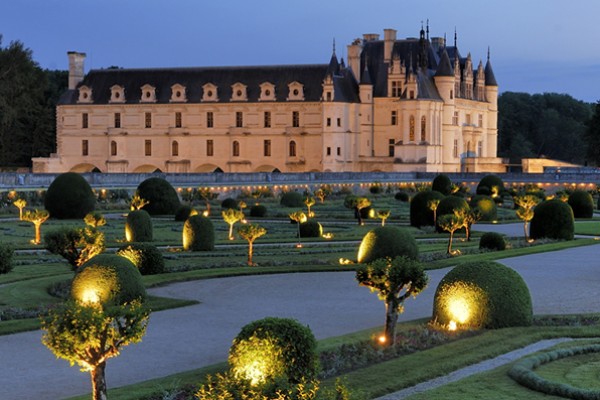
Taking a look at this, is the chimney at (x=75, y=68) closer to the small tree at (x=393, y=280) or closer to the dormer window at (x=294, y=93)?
the dormer window at (x=294, y=93)

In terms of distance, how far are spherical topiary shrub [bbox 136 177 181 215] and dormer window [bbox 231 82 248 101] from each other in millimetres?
35723

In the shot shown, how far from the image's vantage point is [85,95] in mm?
78875

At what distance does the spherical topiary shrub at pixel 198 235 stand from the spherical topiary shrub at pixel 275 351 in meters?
15.8

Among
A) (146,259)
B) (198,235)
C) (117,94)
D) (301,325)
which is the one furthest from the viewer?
(117,94)

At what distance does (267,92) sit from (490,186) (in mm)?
24043

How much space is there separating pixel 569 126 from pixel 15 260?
266 feet

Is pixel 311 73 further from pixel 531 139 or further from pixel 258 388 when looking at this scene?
pixel 258 388

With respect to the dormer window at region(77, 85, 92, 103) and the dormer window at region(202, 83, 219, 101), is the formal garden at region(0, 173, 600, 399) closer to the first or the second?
the dormer window at region(202, 83, 219, 101)

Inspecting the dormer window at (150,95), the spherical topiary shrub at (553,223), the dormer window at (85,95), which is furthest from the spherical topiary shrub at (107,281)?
the dormer window at (85,95)

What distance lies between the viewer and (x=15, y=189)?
43.3m

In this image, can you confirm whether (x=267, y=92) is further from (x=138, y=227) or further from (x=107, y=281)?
(x=107, y=281)

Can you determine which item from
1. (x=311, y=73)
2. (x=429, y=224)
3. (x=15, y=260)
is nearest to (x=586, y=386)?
(x=15, y=260)

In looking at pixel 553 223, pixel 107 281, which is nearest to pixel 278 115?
pixel 553 223

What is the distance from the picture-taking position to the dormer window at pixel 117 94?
7856 centimetres
